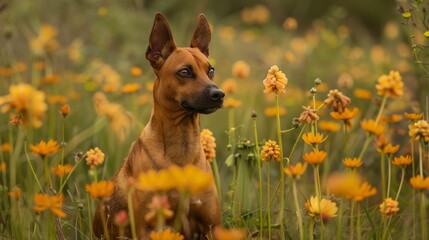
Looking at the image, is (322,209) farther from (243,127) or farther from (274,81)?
(243,127)

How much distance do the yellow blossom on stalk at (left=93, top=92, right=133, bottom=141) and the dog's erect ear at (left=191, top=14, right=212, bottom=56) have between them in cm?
81

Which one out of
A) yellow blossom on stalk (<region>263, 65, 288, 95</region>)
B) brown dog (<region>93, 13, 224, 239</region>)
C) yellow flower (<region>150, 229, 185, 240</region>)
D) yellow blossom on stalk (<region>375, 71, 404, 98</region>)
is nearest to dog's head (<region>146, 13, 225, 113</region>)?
brown dog (<region>93, 13, 224, 239</region>)

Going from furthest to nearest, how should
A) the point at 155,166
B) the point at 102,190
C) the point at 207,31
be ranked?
1. the point at 207,31
2. the point at 155,166
3. the point at 102,190

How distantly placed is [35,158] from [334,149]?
79.4 inches

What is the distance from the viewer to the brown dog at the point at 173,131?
3.21 meters

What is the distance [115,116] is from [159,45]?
93cm

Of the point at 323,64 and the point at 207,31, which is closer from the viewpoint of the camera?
the point at 207,31


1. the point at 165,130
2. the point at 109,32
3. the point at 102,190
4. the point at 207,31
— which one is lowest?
the point at 102,190

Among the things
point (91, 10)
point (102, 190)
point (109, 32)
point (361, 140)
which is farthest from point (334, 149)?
point (109, 32)

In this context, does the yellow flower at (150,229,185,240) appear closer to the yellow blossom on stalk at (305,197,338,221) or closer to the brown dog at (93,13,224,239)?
the yellow blossom on stalk at (305,197,338,221)

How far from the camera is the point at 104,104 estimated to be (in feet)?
14.3

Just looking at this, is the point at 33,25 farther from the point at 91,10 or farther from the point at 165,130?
the point at 165,130

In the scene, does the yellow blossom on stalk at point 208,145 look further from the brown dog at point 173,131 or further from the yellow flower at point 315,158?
the yellow flower at point 315,158

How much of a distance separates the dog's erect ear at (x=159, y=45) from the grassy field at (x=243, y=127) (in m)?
0.49
